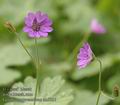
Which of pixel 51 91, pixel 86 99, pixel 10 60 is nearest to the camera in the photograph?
pixel 51 91

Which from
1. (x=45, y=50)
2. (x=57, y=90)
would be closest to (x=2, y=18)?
(x=45, y=50)

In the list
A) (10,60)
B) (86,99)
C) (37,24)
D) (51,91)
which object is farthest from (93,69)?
(37,24)

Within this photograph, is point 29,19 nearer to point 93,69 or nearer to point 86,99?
point 86,99

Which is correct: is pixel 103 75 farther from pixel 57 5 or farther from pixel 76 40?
pixel 57 5

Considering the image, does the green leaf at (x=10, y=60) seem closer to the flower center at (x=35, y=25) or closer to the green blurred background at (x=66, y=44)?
the green blurred background at (x=66, y=44)

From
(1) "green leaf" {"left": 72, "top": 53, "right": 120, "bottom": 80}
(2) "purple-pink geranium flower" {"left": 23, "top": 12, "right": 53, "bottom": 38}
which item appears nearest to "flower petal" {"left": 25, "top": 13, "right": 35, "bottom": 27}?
(2) "purple-pink geranium flower" {"left": 23, "top": 12, "right": 53, "bottom": 38}

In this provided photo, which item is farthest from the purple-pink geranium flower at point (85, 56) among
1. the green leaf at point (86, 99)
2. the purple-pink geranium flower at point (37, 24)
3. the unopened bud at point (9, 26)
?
the green leaf at point (86, 99)
